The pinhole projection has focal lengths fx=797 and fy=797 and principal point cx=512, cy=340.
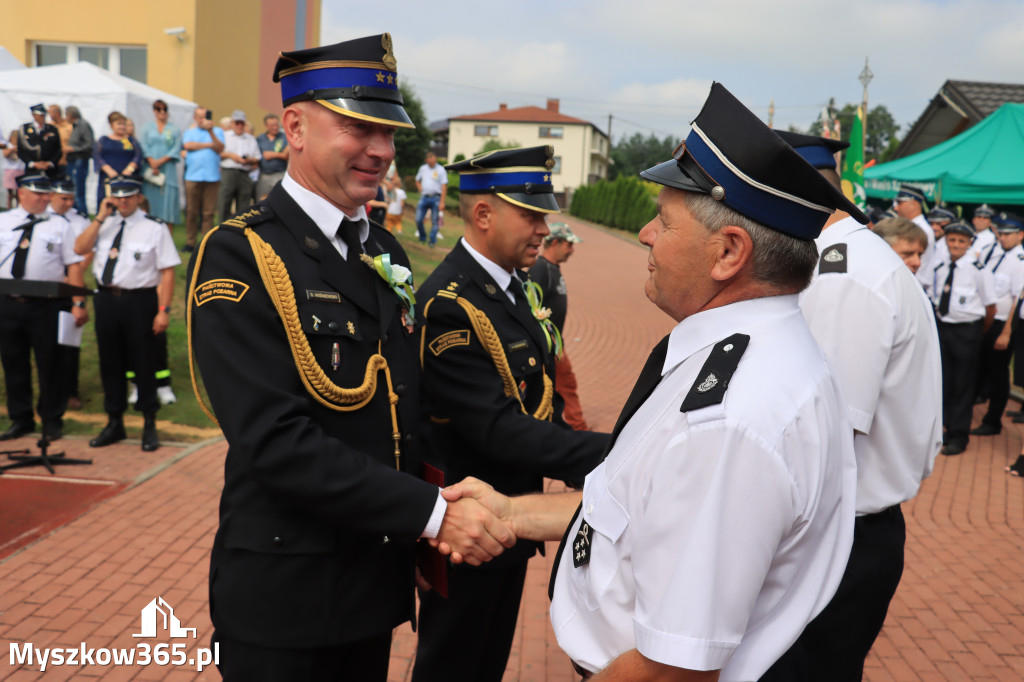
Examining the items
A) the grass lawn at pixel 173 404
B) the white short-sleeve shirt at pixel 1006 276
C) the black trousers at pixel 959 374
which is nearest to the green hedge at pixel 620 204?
the white short-sleeve shirt at pixel 1006 276

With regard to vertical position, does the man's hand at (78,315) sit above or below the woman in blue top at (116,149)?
below

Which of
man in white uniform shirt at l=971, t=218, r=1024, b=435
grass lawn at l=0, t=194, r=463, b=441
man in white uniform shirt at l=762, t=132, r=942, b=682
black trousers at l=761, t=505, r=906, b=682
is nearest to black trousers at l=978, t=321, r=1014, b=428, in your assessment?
man in white uniform shirt at l=971, t=218, r=1024, b=435

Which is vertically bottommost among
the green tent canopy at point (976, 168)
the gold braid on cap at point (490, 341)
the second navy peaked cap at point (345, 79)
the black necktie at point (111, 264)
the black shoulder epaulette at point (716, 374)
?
the black necktie at point (111, 264)

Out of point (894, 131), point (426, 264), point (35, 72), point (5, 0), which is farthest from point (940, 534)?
point (894, 131)

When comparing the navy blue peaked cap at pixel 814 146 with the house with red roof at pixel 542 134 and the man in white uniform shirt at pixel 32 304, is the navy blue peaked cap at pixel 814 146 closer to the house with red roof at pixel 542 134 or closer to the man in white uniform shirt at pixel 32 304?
the man in white uniform shirt at pixel 32 304

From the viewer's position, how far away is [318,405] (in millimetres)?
2250

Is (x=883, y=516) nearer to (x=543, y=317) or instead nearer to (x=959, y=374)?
(x=543, y=317)

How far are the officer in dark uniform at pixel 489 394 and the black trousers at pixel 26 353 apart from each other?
5.38m

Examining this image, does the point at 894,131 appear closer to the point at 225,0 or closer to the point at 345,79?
the point at 225,0

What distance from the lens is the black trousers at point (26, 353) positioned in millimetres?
7193

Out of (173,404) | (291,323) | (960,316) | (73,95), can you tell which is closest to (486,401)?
(291,323)

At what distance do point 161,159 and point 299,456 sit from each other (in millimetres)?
13468

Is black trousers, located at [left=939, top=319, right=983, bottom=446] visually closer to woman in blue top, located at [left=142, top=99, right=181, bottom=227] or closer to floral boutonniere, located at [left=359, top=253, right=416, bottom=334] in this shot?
floral boutonniere, located at [left=359, top=253, right=416, bottom=334]

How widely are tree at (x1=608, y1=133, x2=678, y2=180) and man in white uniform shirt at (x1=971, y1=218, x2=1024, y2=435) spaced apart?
84247 millimetres
